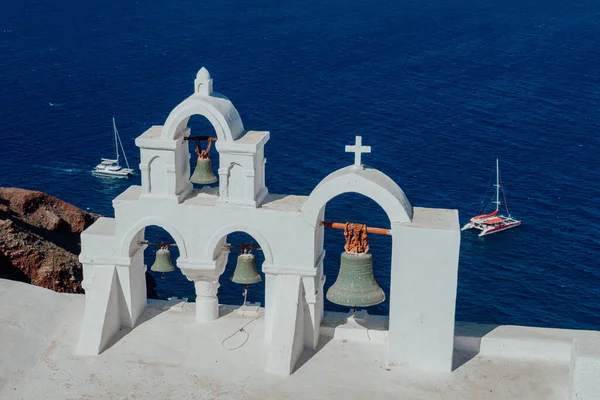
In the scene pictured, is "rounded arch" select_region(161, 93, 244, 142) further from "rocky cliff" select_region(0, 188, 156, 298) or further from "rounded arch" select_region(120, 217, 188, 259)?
"rocky cliff" select_region(0, 188, 156, 298)

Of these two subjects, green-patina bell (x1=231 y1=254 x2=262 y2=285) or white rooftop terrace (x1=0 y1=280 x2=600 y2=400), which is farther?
green-patina bell (x1=231 y1=254 x2=262 y2=285)

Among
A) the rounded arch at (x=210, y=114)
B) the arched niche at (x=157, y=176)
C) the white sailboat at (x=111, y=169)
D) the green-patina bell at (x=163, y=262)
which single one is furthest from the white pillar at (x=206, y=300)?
the white sailboat at (x=111, y=169)

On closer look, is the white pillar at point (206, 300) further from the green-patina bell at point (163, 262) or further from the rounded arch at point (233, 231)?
the green-patina bell at point (163, 262)

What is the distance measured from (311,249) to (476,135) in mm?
66632

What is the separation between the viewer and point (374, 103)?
10000 cm

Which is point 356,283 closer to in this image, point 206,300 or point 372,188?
point 372,188

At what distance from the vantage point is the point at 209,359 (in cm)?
2720

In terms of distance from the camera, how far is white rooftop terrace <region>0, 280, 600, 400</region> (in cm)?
2562

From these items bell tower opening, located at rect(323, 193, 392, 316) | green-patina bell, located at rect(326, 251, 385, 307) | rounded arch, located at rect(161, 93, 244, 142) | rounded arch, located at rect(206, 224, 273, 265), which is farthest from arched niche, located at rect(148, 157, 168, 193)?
bell tower opening, located at rect(323, 193, 392, 316)

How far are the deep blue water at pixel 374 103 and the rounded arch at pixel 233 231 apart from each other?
3347 cm

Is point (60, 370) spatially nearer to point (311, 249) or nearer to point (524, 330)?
point (311, 249)

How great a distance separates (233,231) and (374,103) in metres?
74.5

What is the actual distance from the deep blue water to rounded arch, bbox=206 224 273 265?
33.5 metres

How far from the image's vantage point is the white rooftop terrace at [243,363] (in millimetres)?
25625
